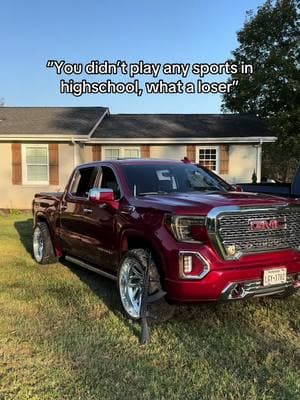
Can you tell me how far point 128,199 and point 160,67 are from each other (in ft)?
53.7

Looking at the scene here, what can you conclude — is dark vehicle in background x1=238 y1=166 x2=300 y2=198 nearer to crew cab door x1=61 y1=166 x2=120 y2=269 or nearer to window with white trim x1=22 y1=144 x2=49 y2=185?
crew cab door x1=61 y1=166 x2=120 y2=269

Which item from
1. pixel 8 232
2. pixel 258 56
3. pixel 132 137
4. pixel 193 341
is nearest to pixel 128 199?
pixel 193 341

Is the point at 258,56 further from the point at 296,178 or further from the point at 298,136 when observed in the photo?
the point at 296,178

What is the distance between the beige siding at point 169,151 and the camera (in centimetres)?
1883

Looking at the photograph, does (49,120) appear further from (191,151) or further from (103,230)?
(103,230)

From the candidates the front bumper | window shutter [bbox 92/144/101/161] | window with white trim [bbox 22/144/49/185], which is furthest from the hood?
window shutter [bbox 92/144/101/161]

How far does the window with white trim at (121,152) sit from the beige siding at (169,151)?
0.63 metres

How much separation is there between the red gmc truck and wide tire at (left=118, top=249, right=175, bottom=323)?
0.01 metres

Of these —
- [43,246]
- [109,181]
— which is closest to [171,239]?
[109,181]

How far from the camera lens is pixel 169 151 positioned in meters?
18.9

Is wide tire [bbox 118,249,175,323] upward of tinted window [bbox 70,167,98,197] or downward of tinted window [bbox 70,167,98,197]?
downward

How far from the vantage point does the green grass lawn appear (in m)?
3.62

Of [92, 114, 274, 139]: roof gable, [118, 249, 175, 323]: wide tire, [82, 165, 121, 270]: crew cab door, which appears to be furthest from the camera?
[92, 114, 274, 139]: roof gable

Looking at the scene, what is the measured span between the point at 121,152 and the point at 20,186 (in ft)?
14.0
